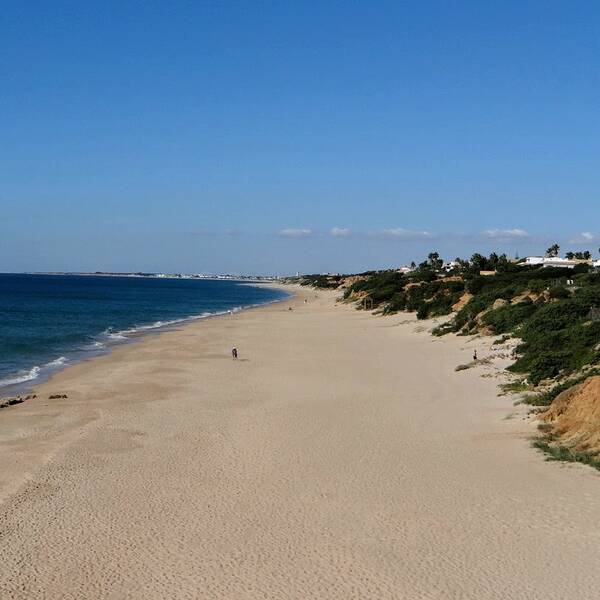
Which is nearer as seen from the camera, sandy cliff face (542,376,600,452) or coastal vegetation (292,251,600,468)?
sandy cliff face (542,376,600,452)

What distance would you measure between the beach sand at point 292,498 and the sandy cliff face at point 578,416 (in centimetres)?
87

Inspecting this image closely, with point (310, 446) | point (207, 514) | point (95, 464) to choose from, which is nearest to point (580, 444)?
point (310, 446)

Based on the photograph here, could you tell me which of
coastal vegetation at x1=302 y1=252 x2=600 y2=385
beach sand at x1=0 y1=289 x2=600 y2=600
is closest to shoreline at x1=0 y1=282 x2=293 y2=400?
beach sand at x1=0 y1=289 x2=600 y2=600

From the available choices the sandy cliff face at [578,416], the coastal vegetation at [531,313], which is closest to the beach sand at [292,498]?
the sandy cliff face at [578,416]

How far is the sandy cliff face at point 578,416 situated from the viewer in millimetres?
14383

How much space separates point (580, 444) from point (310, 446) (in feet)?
20.9

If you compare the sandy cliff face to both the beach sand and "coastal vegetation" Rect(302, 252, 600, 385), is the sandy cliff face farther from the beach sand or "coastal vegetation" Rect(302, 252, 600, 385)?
"coastal vegetation" Rect(302, 252, 600, 385)

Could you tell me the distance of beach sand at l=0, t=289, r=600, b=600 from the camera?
9445 millimetres

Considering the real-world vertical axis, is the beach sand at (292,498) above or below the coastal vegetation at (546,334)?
below

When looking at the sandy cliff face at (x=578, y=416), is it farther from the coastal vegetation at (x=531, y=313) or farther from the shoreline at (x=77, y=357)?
the shoreline at (x=77, y=357)

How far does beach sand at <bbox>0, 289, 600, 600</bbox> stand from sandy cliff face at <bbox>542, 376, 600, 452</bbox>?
873 millimetres

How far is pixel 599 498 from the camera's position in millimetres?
11875

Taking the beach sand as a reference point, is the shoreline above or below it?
below

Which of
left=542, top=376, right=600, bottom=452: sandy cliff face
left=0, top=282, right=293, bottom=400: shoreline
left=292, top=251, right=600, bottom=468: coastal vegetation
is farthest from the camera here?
Answer: left=0, top=282, right=293, bottom=400: shoreline
